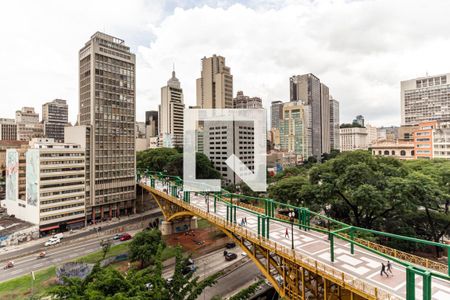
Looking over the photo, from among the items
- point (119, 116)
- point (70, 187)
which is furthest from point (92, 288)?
Result: point (119, 116)

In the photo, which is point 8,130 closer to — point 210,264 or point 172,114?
point 172,114

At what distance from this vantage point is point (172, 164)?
74.4m

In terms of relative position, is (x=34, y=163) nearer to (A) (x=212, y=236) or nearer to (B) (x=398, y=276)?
(A) (x=212, y=236)

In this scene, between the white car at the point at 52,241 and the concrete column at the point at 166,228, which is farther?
the concrete column at the point at 166,228

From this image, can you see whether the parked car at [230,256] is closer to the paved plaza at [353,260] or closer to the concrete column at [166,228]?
the paved plaza at [353,260]

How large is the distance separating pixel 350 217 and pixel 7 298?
148 feet

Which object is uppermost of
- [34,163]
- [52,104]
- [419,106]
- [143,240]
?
[52,104]

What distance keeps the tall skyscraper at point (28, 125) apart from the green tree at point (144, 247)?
120132mm

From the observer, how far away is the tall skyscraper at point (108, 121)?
53812 mm

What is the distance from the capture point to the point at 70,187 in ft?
164

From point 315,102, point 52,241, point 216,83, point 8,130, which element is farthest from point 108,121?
point 315,102

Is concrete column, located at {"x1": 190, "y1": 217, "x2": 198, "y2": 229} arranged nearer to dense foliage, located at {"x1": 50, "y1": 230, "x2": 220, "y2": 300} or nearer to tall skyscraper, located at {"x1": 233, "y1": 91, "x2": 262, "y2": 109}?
dense foliage, located at {"x1": 50, "y1": 230, "x2": 220, "y2": 300}

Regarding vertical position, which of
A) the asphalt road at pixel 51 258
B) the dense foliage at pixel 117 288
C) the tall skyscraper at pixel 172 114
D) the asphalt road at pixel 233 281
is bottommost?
the asphalt road at pixel 233 281

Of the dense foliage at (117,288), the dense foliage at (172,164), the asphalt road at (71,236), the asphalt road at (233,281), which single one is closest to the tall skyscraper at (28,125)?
the dense foliage at (172,164)
